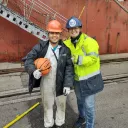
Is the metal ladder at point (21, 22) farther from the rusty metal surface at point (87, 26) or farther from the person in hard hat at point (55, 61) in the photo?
the person in hard hat at point (55, 61)

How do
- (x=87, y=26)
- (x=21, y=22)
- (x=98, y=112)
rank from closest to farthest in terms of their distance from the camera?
(x=98, y=112) < (x=21, y=22) < (x=87, y=26)

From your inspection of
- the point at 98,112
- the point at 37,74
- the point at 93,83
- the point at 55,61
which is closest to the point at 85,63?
the point at 93,83

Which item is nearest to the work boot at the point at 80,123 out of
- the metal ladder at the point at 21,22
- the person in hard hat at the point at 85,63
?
the person in hard hat at the point at 85,63

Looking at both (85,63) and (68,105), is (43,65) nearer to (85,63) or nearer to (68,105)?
(85,63)

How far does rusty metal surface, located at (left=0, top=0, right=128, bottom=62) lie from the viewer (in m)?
8.49

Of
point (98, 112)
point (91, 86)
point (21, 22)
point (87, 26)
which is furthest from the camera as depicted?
point (87, 26)

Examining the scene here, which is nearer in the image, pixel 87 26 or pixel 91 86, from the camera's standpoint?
pixel 91 86

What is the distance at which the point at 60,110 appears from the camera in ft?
15.2

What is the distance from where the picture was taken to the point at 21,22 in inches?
305

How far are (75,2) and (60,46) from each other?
507cm

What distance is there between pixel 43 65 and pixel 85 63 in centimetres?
A: 70

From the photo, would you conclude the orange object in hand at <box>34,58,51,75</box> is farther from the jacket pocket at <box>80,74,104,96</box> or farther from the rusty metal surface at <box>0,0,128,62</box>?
the rusty metal surface at <box>0,0,128,62</box>

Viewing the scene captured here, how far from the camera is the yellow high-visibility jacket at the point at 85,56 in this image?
12.9 ft

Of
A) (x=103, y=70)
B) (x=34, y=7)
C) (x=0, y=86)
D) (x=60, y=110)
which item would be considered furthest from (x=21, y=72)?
(x=60, y=110)
